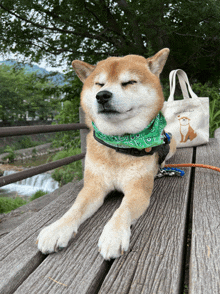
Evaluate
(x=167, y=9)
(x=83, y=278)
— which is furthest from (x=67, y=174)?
(x=83, y=278)

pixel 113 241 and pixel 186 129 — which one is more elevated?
pixel 186 129

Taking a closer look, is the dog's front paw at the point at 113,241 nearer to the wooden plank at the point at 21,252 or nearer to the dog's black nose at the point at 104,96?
the wooden plank at the point at 21,252

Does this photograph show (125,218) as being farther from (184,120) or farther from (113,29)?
(113,29)

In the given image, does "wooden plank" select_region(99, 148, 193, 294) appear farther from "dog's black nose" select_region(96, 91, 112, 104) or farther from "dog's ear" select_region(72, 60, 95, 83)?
"dog's ear" select_region(72, 60, 95, 83)

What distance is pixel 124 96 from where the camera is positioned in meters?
1.25

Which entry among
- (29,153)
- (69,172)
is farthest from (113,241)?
(29,153)

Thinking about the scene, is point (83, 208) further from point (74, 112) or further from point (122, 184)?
point (74, 112)

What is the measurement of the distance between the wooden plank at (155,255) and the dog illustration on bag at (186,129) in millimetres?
1505

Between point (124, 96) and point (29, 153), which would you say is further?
point (29, 153)

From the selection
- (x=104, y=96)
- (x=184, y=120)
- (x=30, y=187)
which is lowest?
(x=30, y=187)

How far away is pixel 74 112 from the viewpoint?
6.77 metres

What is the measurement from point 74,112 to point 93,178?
18.4 ft

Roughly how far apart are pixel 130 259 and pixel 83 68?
4.01ft

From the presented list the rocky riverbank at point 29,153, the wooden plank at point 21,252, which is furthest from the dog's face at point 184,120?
the rocky riverbank at point 29,153
